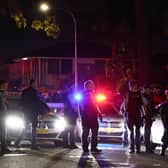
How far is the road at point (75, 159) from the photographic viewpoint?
452 inches

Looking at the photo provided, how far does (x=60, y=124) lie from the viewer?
15.4 meters

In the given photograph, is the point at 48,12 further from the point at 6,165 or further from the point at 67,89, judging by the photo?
the point at 6,165

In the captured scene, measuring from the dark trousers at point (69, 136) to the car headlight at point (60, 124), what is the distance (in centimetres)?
A: 17

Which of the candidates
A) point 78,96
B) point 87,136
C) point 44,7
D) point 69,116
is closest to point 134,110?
point 87,136

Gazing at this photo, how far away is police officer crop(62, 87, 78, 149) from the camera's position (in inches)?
591

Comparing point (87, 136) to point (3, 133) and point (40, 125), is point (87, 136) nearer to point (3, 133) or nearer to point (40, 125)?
point (40, 125)

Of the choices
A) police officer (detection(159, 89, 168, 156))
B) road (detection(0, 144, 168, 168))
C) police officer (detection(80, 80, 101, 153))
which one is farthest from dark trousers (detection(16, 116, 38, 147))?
police officer (detection(159, 89, 168, 156))

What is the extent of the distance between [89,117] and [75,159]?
5.77 feet

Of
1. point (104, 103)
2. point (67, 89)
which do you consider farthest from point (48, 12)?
point (67, 89)

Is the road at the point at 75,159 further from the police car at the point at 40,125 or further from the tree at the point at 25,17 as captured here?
the tree at the point at 25,17

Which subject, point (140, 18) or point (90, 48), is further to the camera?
point (90, 48)

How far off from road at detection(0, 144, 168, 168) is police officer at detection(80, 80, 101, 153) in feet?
1.02

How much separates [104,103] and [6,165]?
6.30 meters

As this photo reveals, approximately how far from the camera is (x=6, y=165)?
11.4 metres
